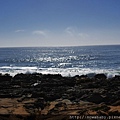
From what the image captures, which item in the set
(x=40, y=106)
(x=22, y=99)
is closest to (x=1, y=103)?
(x=22, y=99)

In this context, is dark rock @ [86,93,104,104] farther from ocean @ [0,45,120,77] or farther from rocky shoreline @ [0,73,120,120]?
ocean @ [0,45,120,77]

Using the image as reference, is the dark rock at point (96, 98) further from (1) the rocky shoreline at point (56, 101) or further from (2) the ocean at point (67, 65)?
(2) the ocean at point (67, 65)

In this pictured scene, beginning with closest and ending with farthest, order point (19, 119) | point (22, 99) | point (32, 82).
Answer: point (19, 119), point (22, 99), point (32, 82)

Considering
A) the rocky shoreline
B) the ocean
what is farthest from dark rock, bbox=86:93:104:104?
the ocean

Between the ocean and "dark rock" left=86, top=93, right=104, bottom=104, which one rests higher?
"dark rock" left=86, top=93, right=104, bottom=104

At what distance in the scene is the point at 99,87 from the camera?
764 inches

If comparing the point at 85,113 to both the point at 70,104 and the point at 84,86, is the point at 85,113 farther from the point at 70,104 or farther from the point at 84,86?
the point at 84,86

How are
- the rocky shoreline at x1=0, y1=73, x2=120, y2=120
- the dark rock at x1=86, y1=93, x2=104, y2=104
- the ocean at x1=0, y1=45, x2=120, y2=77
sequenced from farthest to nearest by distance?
the ocean at x1=0, y1=45, x2=120, y2=77
the dark rock at x1=86, y1=93, x2=104, y2=104
the rocky shoreline at x1=0, y1=73, x2=120, y2=120

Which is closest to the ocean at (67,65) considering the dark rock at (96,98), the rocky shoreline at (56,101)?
the rocky shoreline at (56,101)

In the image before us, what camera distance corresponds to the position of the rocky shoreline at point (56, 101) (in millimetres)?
11398

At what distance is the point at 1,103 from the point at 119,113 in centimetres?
704

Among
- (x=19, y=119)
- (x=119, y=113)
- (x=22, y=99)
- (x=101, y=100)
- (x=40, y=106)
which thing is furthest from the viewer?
(x=22, y=99)

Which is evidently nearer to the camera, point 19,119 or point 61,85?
point 19,119

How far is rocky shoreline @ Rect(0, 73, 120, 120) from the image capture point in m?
11.4
